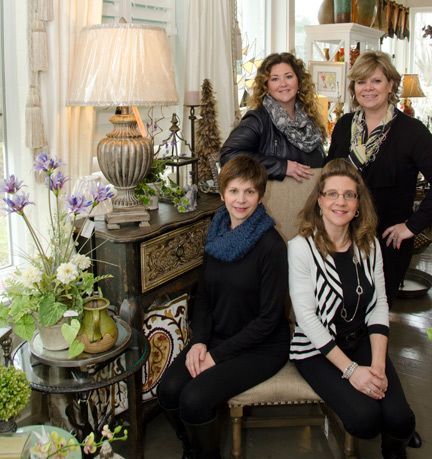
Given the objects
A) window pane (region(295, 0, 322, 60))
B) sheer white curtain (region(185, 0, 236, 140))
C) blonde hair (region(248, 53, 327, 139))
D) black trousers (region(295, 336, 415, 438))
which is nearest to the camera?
black trousers (region(295, 336, 415, 438))

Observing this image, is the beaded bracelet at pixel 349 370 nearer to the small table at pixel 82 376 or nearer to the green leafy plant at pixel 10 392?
the small table at pixel 82 376

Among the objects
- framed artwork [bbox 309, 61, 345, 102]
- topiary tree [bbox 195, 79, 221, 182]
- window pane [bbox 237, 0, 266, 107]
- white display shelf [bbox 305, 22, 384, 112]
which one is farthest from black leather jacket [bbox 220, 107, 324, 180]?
framed artwork [bbox 309, 61, 345, 102]

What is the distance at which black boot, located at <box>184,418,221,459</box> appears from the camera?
6.13 ft

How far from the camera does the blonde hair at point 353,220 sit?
78.9 inches

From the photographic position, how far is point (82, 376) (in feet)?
5.68

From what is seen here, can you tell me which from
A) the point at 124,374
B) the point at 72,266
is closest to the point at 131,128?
the point at 72,266

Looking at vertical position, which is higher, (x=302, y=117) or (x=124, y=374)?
(x=302, y=117)

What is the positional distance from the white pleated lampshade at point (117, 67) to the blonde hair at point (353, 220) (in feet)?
2.06

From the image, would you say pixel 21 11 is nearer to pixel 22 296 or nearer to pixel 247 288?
pixel 22 296

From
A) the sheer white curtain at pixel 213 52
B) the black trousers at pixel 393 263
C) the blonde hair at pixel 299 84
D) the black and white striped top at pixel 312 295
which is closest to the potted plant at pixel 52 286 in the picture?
the black and white striped top at pixel 312 295

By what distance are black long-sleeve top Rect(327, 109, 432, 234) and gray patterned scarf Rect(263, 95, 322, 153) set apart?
10.0 inches

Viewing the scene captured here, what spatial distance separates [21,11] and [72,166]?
1.82 feet

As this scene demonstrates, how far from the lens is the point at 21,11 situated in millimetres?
1991

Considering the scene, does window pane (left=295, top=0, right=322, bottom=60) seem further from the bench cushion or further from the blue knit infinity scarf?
the bench cushion
